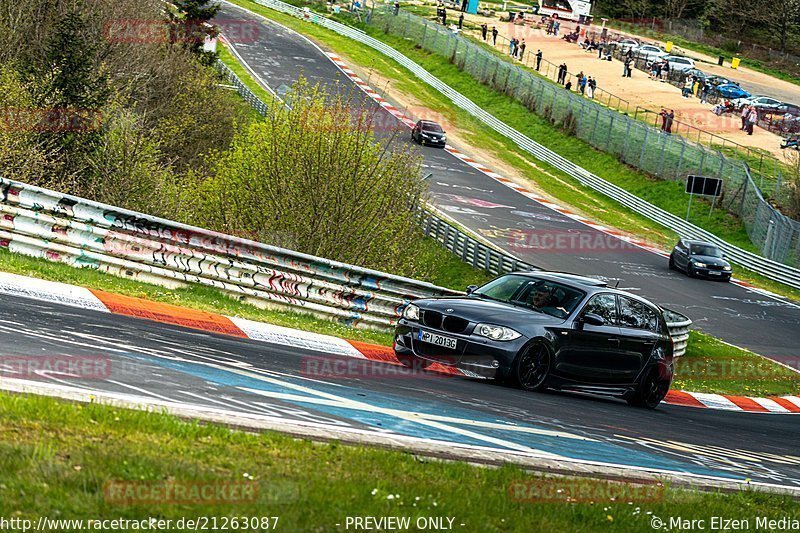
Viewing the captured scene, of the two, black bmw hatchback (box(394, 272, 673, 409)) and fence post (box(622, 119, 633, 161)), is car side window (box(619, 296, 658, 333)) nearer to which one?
black bmw hatchback (box(394, 272, 673, 409))

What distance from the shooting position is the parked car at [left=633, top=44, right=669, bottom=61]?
86094 mm

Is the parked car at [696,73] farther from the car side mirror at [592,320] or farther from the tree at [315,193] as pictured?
the car side mirror at [592,320]

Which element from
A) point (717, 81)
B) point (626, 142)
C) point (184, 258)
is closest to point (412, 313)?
→ point (184, 258)

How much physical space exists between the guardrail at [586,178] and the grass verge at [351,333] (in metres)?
14.9

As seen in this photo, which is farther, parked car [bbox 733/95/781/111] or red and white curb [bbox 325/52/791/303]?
parked car [bbox 733/95/781/111]

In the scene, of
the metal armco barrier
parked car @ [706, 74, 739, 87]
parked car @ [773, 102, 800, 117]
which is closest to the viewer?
the metal armco barrier

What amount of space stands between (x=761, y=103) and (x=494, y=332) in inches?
2519

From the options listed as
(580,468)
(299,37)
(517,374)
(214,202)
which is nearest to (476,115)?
(299,37)

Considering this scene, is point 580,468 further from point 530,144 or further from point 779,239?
point 530,144

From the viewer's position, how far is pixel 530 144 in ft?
199

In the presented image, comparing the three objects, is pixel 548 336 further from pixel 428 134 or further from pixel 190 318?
pixel 428 134

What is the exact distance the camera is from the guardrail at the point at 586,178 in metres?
42.8

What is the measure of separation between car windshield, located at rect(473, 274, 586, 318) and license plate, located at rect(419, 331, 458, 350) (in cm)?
140

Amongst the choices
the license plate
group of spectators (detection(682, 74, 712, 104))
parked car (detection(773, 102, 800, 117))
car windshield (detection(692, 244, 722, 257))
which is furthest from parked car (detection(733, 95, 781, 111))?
the license plate
